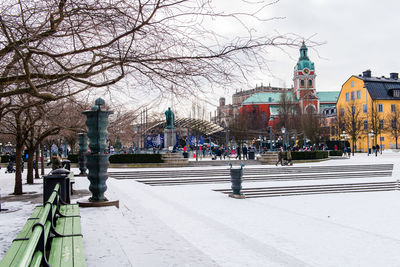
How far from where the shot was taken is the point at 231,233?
8.82m

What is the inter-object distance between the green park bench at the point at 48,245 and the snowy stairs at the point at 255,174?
16484mm

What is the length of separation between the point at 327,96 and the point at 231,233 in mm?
116427

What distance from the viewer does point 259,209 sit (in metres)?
12.6

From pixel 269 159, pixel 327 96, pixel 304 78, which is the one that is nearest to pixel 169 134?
pixel 269 159

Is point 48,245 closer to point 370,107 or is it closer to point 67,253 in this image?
point 67,253

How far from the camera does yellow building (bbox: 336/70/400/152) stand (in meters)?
61.3

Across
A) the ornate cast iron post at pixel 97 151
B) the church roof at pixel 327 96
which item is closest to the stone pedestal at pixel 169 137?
the ornate cast iron post at pixel 97 151

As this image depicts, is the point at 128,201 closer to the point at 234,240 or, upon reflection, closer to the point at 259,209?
the point at 259,209

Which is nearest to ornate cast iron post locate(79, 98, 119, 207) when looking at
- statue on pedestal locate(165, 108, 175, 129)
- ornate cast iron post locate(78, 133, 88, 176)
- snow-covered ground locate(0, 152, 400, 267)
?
snow-covered ground locate(0, 152, 400, 267)

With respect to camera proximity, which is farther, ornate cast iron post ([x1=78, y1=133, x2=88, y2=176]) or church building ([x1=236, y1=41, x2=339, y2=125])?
church building ([x1=236, y1=41, x2=339, y2=125])

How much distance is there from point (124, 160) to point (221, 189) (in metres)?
15.3

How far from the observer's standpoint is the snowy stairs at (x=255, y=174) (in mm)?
22367

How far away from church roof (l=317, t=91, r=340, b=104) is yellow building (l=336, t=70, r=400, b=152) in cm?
4454

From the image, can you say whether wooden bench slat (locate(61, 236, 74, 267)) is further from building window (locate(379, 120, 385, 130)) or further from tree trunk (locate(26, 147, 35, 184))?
building window (locate(379, 120, 385, 130))
